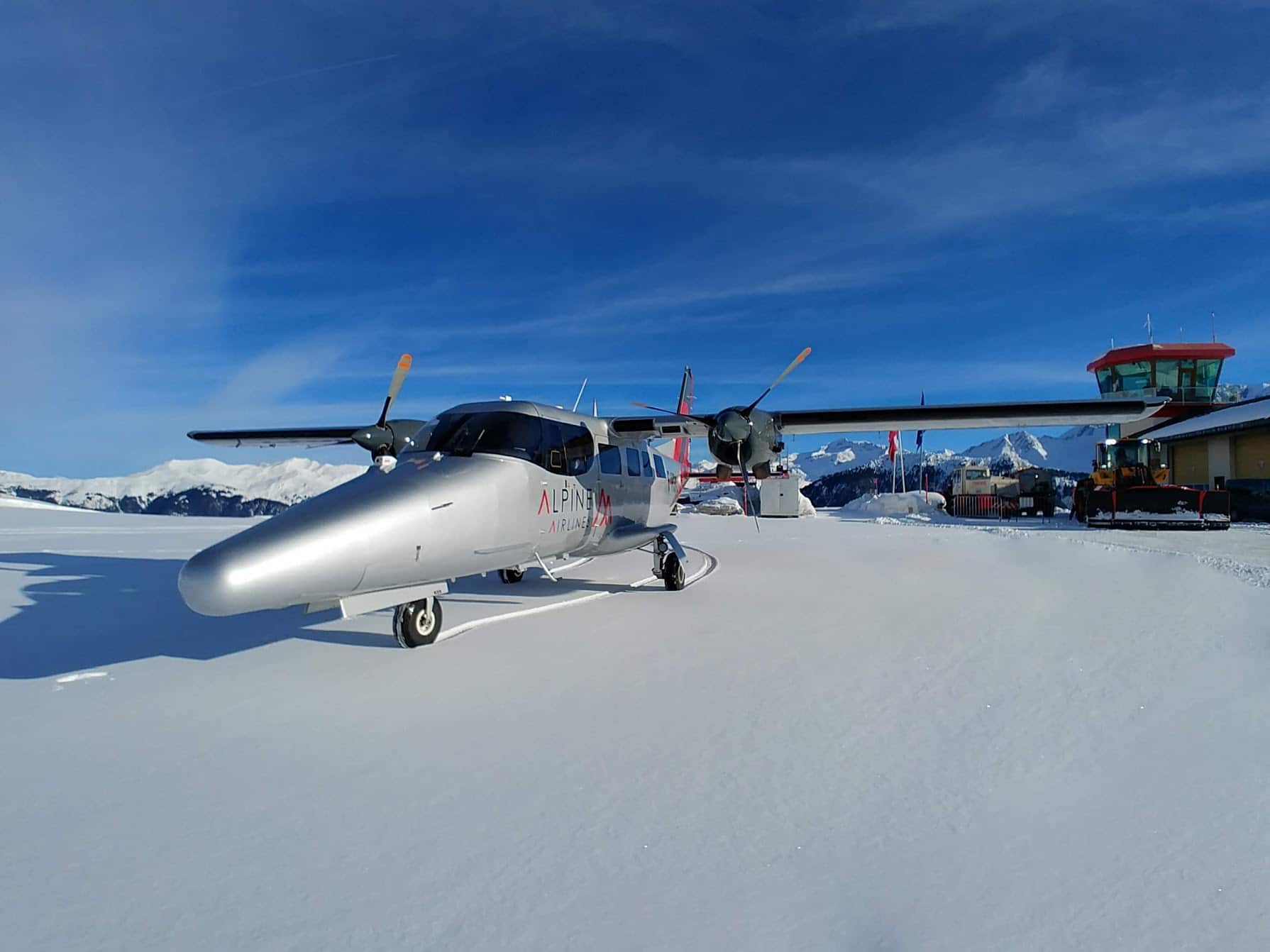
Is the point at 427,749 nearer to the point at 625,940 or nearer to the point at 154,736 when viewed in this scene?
the point at 154,736

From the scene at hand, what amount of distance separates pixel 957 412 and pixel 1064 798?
9.60 meters

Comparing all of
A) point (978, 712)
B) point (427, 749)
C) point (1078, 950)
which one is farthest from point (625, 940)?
point (978, 712)

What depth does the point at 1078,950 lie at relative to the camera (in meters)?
2.00

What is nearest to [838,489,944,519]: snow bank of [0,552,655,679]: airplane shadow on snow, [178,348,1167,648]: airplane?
[178,348,1167,648]: airplane

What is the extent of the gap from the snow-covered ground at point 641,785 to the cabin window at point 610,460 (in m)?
3.22

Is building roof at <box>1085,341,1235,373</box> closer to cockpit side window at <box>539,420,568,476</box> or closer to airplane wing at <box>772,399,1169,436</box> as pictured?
airplane wing at <box>772,399,1169,436</box>

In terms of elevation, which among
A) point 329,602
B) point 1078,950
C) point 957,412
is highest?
point 957,412

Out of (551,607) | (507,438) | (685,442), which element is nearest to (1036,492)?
(685,442)

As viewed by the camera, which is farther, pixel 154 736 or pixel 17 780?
pixel 154 736

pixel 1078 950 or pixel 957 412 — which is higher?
pixel 957 412

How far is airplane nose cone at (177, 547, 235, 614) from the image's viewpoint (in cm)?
431

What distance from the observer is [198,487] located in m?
146

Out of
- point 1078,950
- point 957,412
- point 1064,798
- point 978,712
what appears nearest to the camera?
point 1078,950

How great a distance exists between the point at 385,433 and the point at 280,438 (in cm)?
598
